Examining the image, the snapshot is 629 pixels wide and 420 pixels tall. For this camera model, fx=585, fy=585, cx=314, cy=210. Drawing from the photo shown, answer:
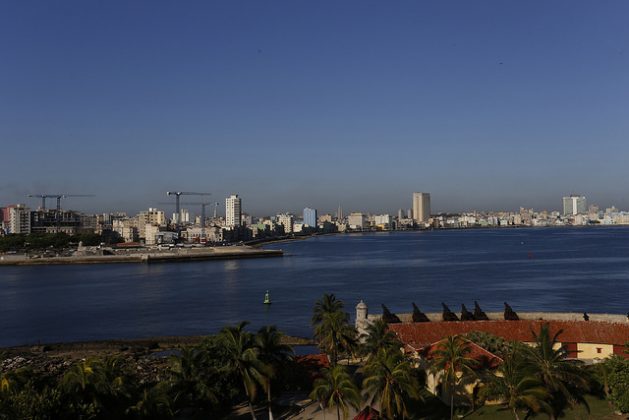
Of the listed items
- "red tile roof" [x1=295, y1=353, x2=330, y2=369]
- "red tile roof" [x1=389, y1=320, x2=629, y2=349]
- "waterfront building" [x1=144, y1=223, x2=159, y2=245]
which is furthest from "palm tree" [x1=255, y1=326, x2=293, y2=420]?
"waterfront building" [x1=144, y1=223, x2=159, y2=245]

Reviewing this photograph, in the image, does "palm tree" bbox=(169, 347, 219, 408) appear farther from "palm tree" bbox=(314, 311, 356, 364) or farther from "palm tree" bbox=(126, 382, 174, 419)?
"palm tree" bbox=(314, 311, 356, 364)

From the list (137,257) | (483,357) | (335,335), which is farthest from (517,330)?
(137,257)

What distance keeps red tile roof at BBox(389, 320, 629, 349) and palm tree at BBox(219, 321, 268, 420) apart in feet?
27.8

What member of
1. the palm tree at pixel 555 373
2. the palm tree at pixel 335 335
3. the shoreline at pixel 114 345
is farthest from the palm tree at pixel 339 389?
the shoreline at pixel 114 345

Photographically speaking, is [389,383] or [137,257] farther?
[137,257]

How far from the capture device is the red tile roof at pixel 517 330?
25.9 meters

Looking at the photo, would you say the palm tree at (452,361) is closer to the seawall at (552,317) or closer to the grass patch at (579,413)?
the grass patch at (579,413)

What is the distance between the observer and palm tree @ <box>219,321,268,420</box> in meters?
19.6

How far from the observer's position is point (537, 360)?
666 inches

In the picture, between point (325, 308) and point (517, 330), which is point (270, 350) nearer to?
point (325, 308)

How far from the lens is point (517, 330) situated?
27.6 meters

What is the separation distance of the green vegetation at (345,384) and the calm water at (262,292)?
22369 mm

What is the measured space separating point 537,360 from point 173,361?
12.8 metres

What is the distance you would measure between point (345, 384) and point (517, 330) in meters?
12.9
